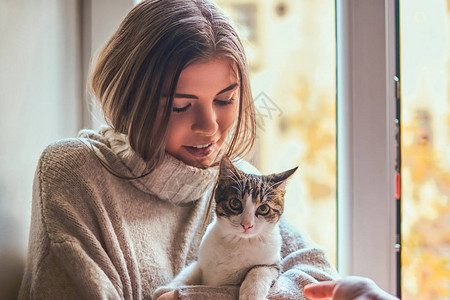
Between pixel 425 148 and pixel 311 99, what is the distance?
351 millimetres

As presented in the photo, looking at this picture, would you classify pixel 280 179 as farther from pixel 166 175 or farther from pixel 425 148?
pixel 425 148

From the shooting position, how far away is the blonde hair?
0.87 meters

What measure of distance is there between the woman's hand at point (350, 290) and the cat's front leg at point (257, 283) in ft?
0.26

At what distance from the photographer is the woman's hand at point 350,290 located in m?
0.63

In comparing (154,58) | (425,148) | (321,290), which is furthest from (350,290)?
(425,148)

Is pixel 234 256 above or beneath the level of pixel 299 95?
beneath

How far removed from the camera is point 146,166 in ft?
3.02

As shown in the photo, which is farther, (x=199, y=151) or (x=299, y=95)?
(x=299, y=95)

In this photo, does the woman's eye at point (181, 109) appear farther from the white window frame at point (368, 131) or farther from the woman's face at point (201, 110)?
the white window frame at point (368, 131)

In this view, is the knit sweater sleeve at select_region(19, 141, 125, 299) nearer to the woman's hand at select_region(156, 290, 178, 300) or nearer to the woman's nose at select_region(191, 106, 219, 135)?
the woman's hand at select_region(156, 290, 178, 300)

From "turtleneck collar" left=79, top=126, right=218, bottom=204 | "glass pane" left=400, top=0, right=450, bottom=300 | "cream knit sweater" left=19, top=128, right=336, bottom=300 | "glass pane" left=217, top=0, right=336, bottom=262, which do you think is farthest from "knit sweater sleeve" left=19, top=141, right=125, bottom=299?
"glass pane" left=400, top=0, right=450, bottom=300

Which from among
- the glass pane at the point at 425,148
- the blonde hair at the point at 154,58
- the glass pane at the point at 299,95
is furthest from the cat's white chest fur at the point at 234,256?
the glass pane at the point at 425,148

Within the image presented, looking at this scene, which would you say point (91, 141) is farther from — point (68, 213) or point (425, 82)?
point (425, 82)

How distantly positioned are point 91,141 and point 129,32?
0.26 meters
